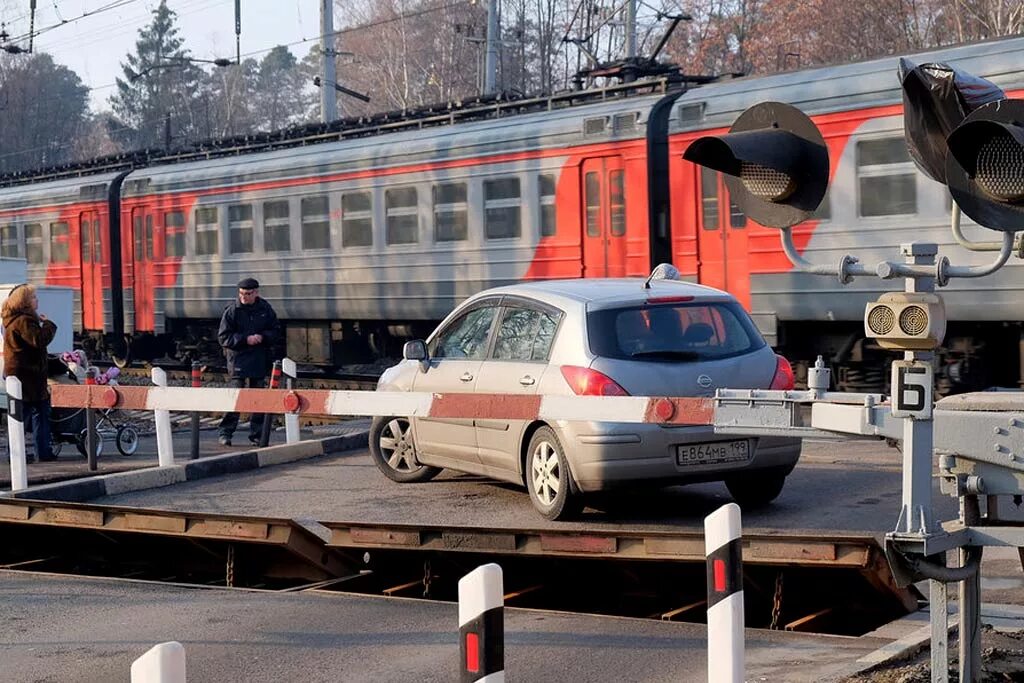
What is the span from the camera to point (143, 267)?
1102 inches

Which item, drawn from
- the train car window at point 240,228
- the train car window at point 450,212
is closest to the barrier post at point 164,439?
the train car window at point 450,212

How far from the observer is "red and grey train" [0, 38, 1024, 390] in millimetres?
15773

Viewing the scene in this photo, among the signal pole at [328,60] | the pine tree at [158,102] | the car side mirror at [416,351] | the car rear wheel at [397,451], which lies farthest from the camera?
the pine tree at [158,102]

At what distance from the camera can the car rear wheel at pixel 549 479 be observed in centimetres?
924

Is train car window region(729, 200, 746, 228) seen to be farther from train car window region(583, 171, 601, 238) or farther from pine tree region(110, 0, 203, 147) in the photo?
pine tree region(110, 0, 203, 147)

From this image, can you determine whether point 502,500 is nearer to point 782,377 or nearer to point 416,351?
point 416,351

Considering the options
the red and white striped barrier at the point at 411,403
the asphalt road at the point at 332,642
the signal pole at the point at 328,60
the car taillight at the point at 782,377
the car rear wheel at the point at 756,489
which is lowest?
the asphalt road at the point at 332,642

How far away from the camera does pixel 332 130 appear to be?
1008 inches

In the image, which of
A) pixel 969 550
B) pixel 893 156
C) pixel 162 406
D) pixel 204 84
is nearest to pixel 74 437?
pixel 162 406

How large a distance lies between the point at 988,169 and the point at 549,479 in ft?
15.8

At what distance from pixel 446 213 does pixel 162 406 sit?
10.8m

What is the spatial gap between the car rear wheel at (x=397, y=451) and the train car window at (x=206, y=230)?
15.1 meters

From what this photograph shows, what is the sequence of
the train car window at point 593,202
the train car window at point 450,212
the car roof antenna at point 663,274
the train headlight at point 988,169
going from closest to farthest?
1. the train headlight at point 988,169
2. the car roof antenna at point 663,274
3. the train car window at point 593,202
4. the train car window at point 450,212

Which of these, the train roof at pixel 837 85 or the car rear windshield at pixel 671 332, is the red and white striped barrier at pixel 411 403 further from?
the train roof at pixel 837 85
